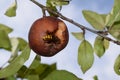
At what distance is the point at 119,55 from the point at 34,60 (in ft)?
1.81

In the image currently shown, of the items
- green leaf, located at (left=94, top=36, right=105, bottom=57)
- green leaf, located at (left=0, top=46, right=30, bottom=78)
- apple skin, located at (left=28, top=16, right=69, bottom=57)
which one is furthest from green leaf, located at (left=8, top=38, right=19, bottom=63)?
green leaf, located at (left=94, top=36, right=105, bottom=57)

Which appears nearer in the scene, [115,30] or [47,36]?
[47,36]

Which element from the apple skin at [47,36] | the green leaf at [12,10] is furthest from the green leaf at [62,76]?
the green leaf at [12,10]

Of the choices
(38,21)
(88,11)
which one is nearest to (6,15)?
(38,21)

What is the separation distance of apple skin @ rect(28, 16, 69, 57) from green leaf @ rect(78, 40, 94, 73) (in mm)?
170

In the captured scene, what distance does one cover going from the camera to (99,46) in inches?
68.7

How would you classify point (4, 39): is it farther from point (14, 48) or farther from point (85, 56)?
point (85, 56)

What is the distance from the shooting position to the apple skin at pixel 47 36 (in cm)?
135

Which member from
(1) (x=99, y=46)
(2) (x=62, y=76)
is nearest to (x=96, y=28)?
(1) (x=99, y=46)

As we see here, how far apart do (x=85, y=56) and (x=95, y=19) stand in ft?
0.63

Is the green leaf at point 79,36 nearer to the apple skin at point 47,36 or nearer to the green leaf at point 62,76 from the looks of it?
the apple skin at point 47,36

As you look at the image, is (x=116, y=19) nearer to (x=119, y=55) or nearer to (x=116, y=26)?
(x=116, y=26)

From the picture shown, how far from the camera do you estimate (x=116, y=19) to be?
1.50m

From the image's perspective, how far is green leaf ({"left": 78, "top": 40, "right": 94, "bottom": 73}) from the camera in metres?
1.56
